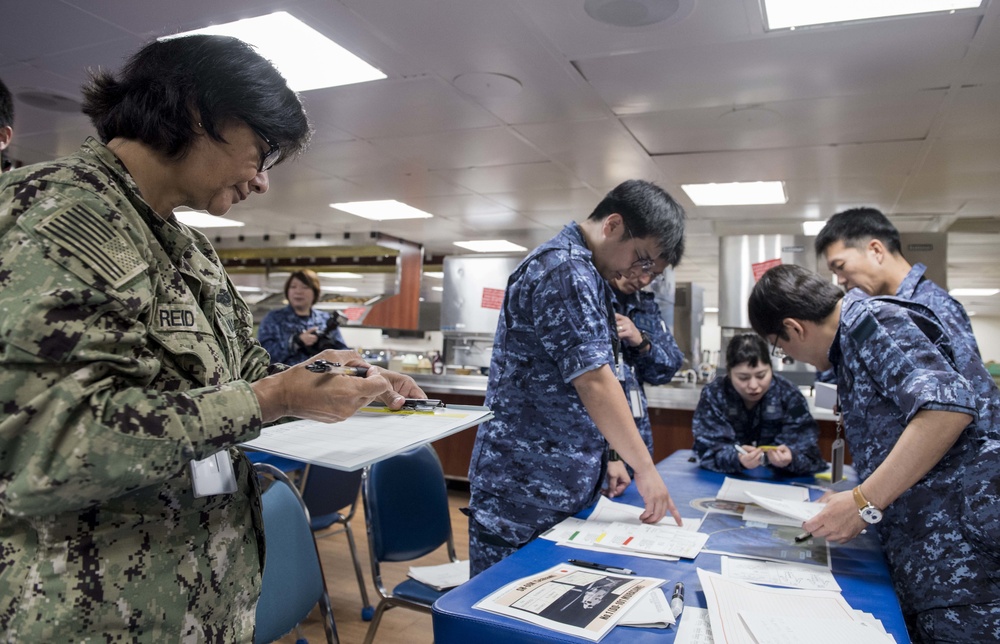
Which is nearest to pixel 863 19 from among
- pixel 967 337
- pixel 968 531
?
pixel 967 337

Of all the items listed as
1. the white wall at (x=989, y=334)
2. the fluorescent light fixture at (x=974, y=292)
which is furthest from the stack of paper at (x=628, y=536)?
Answer: the white wall at (x=989, y=334)

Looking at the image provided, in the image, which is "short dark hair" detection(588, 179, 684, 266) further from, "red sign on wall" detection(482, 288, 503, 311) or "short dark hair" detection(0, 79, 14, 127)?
"red sign on wall" detection(482, 288, 503, 311)

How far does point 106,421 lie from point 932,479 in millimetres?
1472

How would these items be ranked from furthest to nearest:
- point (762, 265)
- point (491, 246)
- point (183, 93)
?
point (491, 246) → point (762, 265) → point (183, 93)

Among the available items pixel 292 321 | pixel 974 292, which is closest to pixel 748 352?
pixel 292 321

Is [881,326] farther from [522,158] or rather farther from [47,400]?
[522,158]

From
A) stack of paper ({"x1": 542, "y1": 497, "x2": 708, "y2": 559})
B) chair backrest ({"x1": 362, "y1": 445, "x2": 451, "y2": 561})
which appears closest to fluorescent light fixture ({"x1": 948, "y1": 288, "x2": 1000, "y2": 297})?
chair backrest ({"x1": 362, "y1": 445, "x2": 451, "y2": 561})

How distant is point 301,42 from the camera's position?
3238 mm

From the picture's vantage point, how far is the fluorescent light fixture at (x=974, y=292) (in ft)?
39.2

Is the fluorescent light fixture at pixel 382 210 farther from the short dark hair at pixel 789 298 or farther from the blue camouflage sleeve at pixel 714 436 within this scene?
the short dark hair at pixel 789 298

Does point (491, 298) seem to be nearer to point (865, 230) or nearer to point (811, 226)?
point (811, 226)

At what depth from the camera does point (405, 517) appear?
2.24 metres

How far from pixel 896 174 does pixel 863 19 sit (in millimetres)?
2752

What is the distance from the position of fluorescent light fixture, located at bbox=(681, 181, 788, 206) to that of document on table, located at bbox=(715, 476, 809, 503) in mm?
3846
